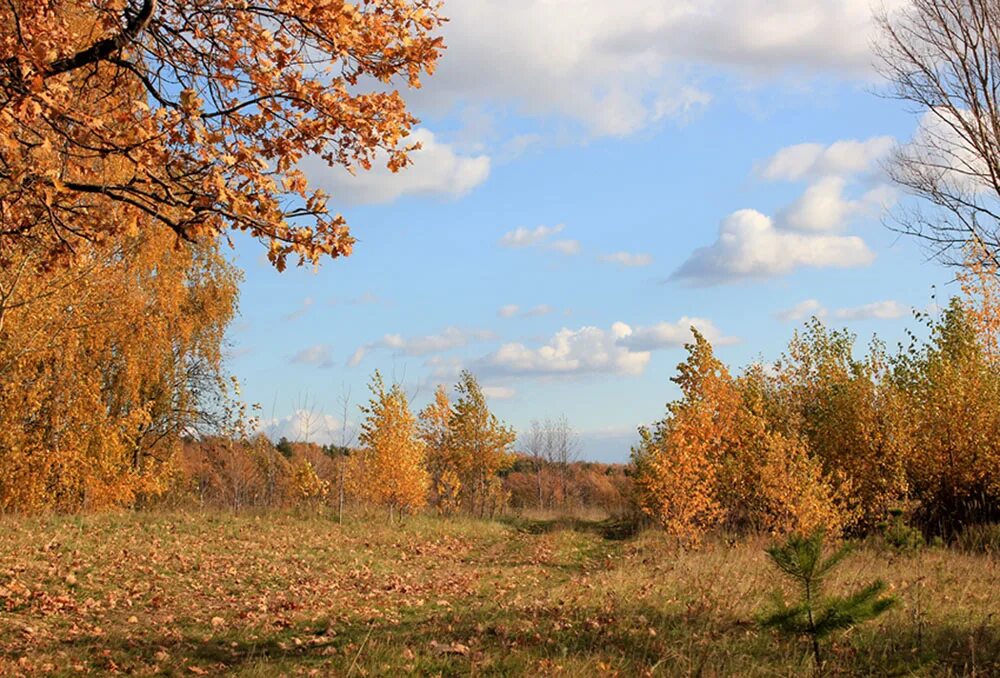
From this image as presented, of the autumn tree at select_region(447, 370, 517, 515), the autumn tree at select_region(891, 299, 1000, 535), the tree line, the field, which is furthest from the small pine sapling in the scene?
the autumn tree at select_region(447, 370, 517, 515)

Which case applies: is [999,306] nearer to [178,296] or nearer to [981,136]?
[981,136]

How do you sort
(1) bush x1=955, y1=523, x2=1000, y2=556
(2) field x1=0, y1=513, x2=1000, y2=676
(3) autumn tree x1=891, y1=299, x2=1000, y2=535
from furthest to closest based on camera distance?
(3) autumn tree x1=891, y1=299, x2=1000, y2=535 < (1) bush x1=955, y1=523, x2=1000, y2=556 < (2) field x1=0, y1=513, x2=1000, y2=676

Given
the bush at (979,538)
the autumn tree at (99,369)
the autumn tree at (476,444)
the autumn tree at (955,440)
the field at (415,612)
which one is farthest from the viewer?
the autumn tree at (476,444)

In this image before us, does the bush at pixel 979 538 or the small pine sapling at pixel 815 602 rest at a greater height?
the small pine sapling at pixel 815 602

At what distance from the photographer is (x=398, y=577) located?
14.8 meters

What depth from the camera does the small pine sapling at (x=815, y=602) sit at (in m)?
5.91

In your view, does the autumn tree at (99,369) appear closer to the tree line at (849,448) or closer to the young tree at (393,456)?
the young tree at (393,456)

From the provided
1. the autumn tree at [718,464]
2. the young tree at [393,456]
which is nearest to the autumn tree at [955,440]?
the autumn tree at [718,464]

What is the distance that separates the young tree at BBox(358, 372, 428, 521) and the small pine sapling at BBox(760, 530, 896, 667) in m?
19.6

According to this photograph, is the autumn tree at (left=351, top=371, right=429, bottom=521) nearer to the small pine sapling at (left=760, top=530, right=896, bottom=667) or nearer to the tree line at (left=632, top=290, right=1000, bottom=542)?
the tree line at (left=632, top=290, right=1000, bottom=542)

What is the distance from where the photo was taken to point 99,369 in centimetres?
2161

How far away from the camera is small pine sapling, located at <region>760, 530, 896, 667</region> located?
5.91 m

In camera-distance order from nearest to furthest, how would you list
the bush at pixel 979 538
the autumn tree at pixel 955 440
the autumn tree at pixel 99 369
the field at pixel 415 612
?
the field at pixel 415 612 → the bush at pixel 979 538 → the autumn tree at pixel 99 369 → the autumn tree at pixel 955 440

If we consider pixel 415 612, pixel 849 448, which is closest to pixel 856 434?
pixel 849 448
